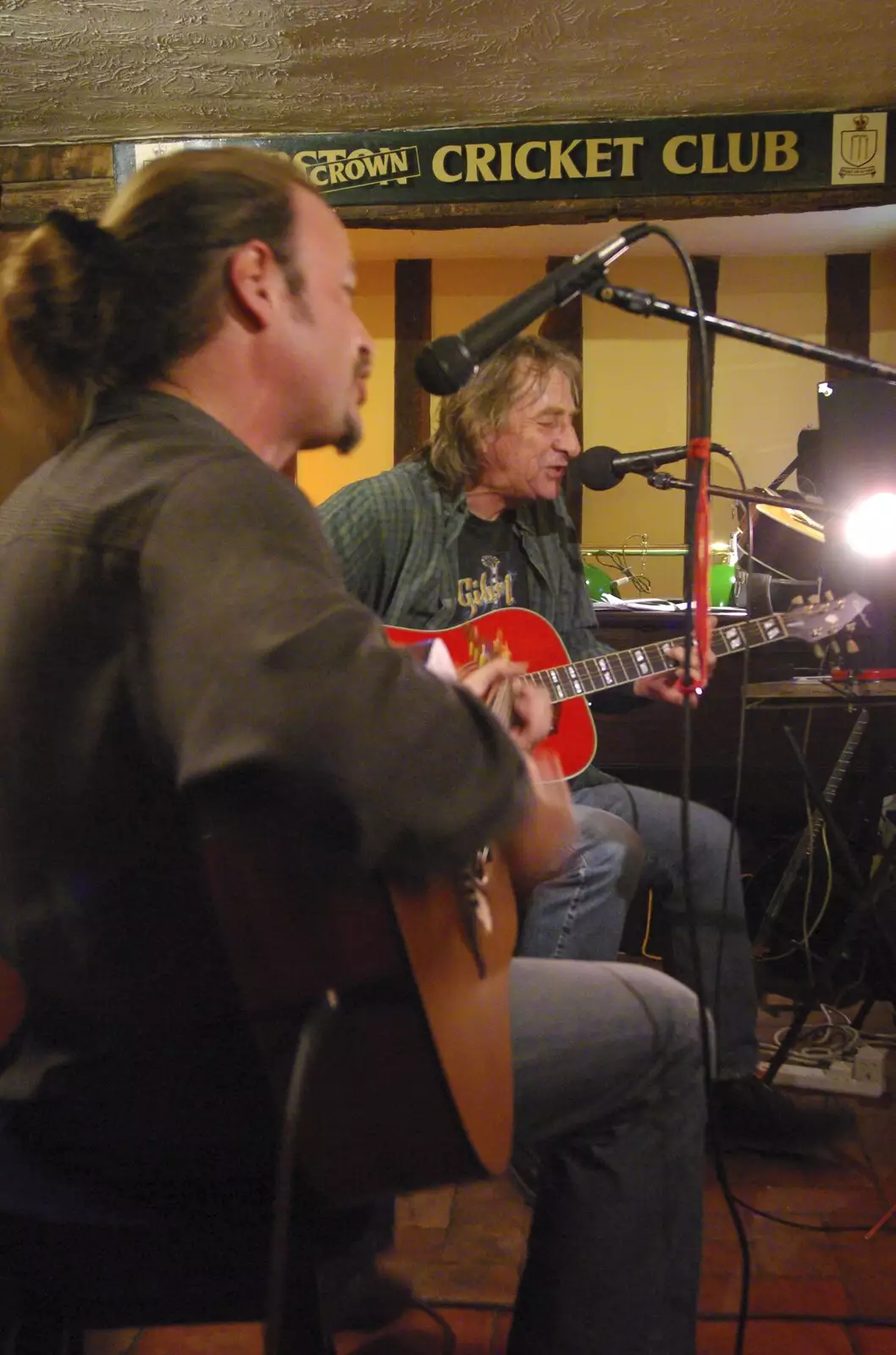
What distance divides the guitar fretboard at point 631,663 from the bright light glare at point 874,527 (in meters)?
0.27

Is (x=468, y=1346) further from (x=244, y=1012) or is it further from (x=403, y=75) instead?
(x=403, y=75)

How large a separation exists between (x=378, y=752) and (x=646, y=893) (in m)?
3.10

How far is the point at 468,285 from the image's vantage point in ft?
21.1

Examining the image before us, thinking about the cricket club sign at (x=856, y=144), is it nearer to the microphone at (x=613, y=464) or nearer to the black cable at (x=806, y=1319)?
the microphone at (x=613, y=464)

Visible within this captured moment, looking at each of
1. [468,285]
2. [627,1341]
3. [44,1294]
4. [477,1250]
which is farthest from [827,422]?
[44,1294]

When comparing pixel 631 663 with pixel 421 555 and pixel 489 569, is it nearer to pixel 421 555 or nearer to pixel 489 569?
pixel 489 569

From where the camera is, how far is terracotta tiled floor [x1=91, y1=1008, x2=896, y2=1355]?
5.37 feet

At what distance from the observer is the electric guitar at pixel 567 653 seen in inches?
101

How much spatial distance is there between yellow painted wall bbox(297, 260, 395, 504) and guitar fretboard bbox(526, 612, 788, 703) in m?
4.06

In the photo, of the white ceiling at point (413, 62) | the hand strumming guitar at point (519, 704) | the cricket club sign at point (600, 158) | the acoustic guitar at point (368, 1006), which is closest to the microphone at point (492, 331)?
the hand strumming guitar at point (519, 704)

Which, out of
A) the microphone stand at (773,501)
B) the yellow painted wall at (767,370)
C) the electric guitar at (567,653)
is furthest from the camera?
the yellow painted wall at (767,370)

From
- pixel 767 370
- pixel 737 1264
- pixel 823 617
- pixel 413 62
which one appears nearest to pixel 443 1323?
pixel 737 1264

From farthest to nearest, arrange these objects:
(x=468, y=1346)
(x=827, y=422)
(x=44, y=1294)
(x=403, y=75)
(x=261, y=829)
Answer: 1. (x=827, y=422)
2. (x=403, y=75)
3. (x=468, y=1346)
4. (x=44, y=1294)
5. (x=261, y=829)

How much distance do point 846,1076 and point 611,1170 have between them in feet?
5.65
